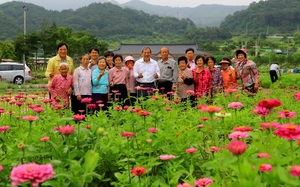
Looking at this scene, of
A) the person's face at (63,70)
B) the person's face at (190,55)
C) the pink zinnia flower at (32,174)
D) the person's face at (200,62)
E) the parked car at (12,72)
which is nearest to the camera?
the pink zinnia flower at (32,174)

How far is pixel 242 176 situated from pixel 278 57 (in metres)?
39.9

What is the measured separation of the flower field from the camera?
142cm

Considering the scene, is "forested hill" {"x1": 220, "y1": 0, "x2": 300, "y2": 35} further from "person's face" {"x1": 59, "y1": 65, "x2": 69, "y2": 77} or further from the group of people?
"person's face" {"x1": 59, "y1": 65, "x2": 69, "y2": 77}

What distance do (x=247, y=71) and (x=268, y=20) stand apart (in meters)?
96.8

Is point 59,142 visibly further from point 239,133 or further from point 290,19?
point 290,19

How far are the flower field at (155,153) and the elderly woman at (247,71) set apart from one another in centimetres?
208

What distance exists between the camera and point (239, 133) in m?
1.89

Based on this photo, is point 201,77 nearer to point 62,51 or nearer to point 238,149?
point 62,51

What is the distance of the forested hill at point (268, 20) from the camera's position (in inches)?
3686

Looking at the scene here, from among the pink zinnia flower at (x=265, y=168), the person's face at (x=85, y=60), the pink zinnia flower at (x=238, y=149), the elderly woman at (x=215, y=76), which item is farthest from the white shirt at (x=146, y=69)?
the pink zinnia flower at (x=238, y=149)

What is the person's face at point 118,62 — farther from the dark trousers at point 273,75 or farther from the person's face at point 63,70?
the dark trousers at point 273,75

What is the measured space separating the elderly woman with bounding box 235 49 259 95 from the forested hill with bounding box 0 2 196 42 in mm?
65854

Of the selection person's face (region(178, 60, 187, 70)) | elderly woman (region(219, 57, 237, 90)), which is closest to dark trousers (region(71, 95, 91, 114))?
person's face (region(178, 60, 187, 70))

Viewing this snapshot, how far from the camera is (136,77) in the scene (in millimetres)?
5676
